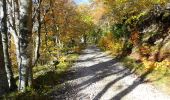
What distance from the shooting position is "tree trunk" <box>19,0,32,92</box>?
11453mm

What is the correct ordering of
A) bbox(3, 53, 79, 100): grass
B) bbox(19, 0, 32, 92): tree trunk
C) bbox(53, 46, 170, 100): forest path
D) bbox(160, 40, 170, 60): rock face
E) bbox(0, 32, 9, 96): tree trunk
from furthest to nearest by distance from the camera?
bbox(160, 40, 170, 60): rock face
bbox(53, 46, 170, 100): forest path
bbox(19, 0, 32, 92): tree trunk
bbox(3, 53, 79, 100): grass
bbox(0, 32, 9, 96): tree trunk

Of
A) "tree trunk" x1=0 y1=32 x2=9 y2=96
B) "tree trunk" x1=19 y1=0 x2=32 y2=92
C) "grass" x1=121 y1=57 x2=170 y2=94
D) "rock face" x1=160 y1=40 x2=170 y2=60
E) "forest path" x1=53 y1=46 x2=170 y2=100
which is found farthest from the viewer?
"rock face" x1=160 y1=40 x2=170 y2=60

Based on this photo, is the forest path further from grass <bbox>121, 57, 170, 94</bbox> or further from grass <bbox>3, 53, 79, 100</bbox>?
grass <bbox>3, 53, 79, 100</bbox>

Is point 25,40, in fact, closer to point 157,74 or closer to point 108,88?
point 108,88

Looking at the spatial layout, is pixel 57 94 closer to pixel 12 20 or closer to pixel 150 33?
pixel 12 20

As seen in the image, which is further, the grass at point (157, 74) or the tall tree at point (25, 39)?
the grass at point (157, 74)

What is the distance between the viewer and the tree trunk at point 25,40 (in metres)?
11.5

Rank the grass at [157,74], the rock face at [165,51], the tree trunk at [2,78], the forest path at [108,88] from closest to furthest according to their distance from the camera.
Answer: the tree trunk at [2,78] → the forest path at [108,88] → the grass at [157,74] → the rock face at [165,51]

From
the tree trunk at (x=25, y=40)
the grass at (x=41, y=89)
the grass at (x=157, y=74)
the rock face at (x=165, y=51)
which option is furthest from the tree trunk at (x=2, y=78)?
the rock face at (x=165, y=51)

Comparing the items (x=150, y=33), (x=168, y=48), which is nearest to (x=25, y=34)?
(x=168, y=48)

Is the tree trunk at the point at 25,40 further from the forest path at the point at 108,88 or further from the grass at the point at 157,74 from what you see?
the grass at the point at 157,74

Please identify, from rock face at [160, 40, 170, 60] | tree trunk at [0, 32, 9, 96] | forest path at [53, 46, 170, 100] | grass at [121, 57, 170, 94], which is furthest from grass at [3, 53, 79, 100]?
rock face at [160, 40, 170, 60]

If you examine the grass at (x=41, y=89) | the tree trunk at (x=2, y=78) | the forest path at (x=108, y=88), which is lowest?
the forest path at (x=108, y=88)

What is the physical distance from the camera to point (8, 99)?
398 inches
